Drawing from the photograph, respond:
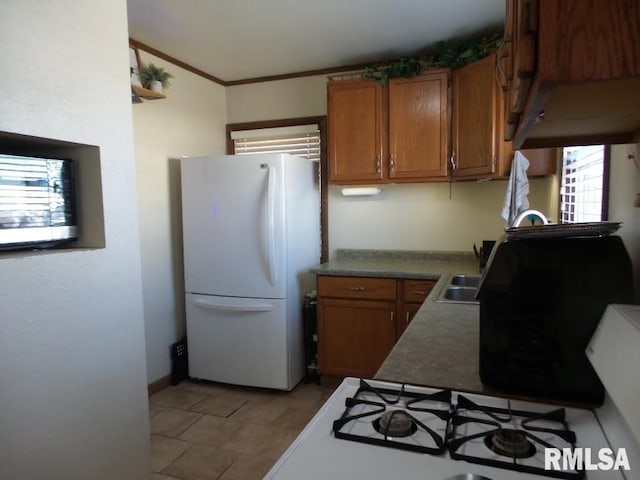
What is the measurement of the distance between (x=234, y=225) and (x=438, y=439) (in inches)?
98.0

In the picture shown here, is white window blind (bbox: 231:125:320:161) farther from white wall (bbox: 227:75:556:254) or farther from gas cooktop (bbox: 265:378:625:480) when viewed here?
gas cooktop (bbox: 265:378:625:480)

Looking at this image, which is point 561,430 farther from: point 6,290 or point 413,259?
point 413,259

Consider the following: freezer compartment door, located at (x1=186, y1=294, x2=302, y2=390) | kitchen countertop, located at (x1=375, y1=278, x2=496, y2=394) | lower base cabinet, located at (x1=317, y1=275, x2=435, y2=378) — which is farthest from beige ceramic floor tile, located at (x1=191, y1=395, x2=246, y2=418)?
kitchen countertop, located at (x1=375, y1=278, x2=496, y2=394)

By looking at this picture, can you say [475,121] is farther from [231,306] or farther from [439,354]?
[231,306]

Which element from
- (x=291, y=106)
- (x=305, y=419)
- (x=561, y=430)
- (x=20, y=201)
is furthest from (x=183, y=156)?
(x=561, y=430)

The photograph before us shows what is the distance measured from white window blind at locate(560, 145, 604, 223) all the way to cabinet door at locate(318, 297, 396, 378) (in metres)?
1.26

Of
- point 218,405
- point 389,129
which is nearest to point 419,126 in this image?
point 389,129

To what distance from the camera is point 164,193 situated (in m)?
3.20

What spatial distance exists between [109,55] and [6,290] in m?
0.99

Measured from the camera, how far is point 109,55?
1.64m

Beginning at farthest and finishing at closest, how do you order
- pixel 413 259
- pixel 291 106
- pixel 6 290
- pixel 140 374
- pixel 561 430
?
1. pixel 291 106
2. pixel 413 259
3. pixel 140 374
4. pixel 6 290
5. pixel 561 430

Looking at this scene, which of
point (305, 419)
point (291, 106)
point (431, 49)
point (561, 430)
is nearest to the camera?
point (561, 430)

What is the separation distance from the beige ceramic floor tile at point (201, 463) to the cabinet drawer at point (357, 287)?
1248 millimetres

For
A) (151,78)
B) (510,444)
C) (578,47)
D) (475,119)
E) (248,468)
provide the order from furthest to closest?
(475,119) → (151,78) → (248,468) → (510,444) → (578,47)
